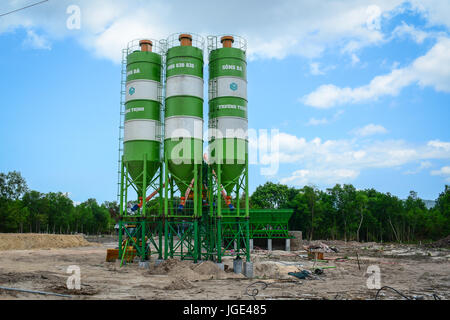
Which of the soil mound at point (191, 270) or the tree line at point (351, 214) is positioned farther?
the tree line at point (351, 214)

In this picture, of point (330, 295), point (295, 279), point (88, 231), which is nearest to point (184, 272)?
point (295, 279)

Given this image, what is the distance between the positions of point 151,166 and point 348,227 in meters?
62.3

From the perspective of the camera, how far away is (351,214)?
260 feet

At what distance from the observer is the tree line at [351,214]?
3036 inches

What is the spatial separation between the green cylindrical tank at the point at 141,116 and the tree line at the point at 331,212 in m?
53.4

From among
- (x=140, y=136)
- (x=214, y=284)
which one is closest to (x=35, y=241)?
(x=140, y=136)

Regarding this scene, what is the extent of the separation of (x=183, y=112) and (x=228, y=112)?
129 inches

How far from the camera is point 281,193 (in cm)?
8512

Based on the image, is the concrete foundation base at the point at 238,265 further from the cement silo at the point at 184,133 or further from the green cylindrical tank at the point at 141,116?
the green cylindrical tank at the point at 141,116

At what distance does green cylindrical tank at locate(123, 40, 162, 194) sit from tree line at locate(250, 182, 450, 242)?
56068 millimetres

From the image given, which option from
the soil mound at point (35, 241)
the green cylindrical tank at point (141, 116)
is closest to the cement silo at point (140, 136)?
the green cylindrical tank at point (141, 116)

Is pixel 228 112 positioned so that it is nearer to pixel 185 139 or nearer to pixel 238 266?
pixel 185 139

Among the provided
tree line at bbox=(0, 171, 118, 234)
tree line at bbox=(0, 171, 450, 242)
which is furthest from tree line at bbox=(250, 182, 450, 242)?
tree line at bbox=(0, 171, 118, 234)
